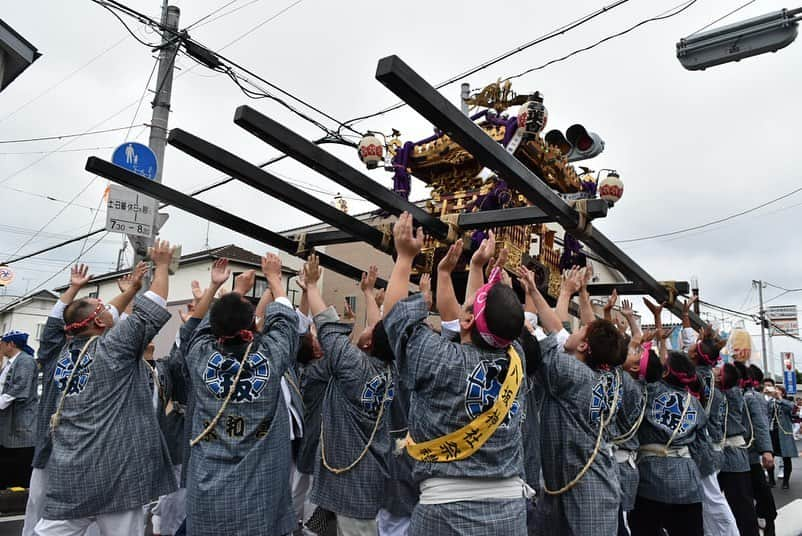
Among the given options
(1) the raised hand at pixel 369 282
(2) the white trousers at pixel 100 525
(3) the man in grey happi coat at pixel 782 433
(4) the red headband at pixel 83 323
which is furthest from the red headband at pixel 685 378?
(3) the man in grey happi coat at pixel 782 433

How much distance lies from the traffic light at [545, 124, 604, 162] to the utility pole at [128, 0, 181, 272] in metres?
4.85

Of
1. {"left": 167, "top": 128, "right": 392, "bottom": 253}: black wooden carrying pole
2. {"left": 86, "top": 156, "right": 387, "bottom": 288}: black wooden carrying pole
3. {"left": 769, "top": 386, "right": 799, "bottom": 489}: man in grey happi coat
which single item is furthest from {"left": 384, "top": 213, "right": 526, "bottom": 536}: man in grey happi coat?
{"left": 769, "top": 386, "right": 799, "bottom": 489}: man in grey happi coat

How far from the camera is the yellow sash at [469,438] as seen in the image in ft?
7.63

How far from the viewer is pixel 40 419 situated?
3436 millimetres

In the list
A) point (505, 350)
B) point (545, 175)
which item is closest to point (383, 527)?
point (505, 350)

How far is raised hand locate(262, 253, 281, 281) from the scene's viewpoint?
3422mm

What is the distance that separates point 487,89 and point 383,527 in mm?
4781

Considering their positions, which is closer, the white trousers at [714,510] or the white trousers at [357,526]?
the white trousers at [357,526]

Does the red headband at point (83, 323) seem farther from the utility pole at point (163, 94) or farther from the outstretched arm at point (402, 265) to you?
the utility pole at point (163, 94)

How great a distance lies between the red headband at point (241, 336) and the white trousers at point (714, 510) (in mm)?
3888

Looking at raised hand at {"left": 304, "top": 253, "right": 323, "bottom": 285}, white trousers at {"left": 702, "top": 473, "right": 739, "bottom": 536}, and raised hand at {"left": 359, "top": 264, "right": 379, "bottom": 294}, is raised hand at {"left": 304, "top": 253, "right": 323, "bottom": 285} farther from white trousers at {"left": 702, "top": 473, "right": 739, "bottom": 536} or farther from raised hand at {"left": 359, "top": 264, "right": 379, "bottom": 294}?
white trousers at {"left": 702, "top": 473, "right": 739, "bottom": 536}

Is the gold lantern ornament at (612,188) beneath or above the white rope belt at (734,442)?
above

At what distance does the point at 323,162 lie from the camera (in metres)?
3.00

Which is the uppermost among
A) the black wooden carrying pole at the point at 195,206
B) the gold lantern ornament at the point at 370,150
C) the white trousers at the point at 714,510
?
the gold lantern ornament at the point at 370,150
